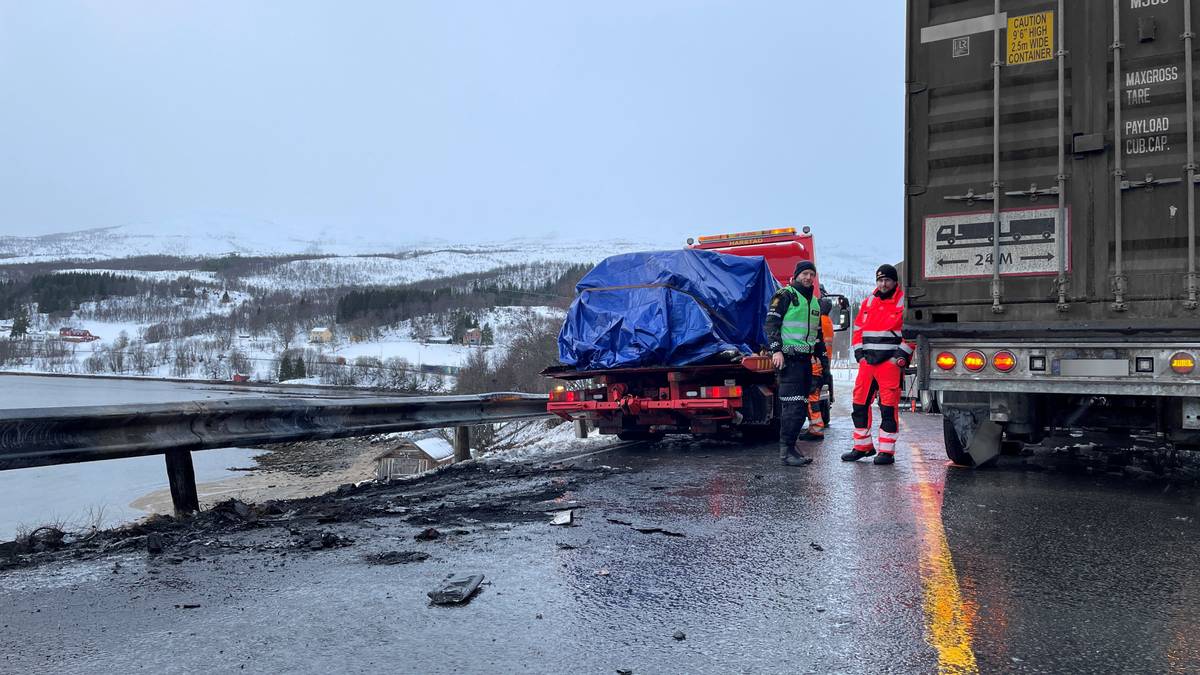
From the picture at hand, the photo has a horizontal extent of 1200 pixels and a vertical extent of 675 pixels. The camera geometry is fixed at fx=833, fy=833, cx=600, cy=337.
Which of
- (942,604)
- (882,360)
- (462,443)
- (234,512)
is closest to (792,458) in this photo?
(882,360)

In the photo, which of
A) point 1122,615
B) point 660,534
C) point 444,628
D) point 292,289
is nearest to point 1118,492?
point 1122,615

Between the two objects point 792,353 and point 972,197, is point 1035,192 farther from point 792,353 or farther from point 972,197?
point 792,353

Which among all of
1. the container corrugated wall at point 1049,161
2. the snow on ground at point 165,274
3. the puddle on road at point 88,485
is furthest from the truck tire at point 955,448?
the snow on ground at point 165,274

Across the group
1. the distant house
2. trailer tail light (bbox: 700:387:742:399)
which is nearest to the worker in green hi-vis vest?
trailer tail light (bbox: 700:387:742:399)

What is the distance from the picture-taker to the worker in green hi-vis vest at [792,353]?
7457 mm

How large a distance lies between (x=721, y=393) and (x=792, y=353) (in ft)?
4.53

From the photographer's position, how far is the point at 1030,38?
578cm

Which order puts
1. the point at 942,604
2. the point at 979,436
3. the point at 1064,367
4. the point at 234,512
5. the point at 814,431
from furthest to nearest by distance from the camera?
the point at 814,431 → the point at 979,436 → the point at 1064,367 → the point at 234,512 → the point at 942,604

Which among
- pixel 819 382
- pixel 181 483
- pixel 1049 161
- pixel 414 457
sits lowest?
pixel 414 457

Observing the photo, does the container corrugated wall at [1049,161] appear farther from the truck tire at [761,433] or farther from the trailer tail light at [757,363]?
the truck tire at [761,433]

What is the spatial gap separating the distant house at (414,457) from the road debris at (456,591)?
75.4 feet

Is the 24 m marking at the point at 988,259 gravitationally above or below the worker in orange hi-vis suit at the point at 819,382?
above

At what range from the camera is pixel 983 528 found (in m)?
4.65

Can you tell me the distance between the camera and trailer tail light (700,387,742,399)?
Result: 8781 millimetres
